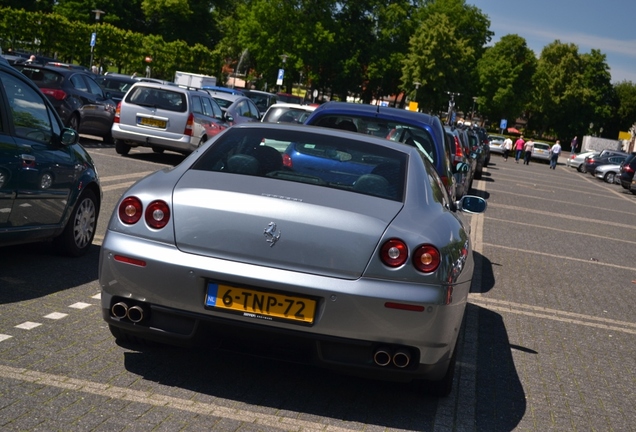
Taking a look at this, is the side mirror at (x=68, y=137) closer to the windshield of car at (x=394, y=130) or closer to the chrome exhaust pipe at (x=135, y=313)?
the windshield of car at (x=394, y=130)

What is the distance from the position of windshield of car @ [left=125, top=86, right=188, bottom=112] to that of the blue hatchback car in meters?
12.1

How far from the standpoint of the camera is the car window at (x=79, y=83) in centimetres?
2260

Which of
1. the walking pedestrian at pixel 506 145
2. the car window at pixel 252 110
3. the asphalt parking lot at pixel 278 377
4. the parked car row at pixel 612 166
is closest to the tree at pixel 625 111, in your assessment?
the walking pedestrian at pixel 506 145

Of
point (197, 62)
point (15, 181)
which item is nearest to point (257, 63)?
point (197, 62)

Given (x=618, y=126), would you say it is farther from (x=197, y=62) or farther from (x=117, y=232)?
(x=117, y=232)

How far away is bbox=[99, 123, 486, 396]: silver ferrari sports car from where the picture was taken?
16.3ft

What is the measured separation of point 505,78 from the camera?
113938mm

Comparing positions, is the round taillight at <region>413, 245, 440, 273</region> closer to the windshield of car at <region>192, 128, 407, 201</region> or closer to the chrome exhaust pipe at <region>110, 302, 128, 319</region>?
the windshield of car at <region>192, 128, 407, 201</region>

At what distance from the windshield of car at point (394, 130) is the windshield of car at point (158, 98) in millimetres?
12323

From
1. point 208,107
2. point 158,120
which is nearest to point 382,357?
point 158,120

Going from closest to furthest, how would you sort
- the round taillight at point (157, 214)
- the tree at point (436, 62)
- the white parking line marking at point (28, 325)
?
the round taillight at point (157, 214), the white parking line marking at point (28, 325), the tree at point (436, 62)

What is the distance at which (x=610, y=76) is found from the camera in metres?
126

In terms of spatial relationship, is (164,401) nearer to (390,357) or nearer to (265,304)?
(265,304)

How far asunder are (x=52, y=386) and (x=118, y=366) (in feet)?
2.01
